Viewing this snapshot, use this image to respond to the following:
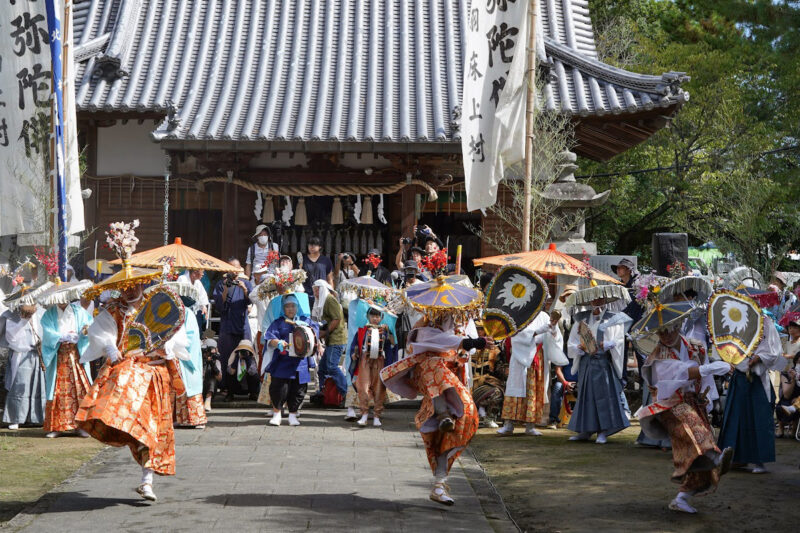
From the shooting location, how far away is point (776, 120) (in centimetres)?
2342

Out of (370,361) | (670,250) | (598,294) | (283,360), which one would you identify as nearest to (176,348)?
(283,360)

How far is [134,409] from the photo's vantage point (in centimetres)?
764

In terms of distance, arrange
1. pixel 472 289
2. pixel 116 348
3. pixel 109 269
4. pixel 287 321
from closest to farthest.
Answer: pixel 116 348
pixel 472 289
pixel 287 321
pixel 109 269

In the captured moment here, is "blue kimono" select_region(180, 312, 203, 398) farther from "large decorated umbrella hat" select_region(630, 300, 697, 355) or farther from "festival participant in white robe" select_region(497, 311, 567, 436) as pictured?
"large decorated umbrella hat" select_region(630, 300, 697, 355)

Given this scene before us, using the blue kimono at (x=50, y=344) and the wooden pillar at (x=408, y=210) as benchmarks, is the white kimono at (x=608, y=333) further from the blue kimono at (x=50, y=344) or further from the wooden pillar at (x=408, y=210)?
the wooden pillar at (x=408, y=210)

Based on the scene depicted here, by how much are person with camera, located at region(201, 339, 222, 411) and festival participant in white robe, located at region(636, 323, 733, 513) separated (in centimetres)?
663

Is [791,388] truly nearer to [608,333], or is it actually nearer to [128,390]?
[608,333]

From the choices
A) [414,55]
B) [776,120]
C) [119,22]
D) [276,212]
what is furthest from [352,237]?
[776,120]

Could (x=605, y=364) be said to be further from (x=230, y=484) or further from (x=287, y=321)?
(x=230, y=484)

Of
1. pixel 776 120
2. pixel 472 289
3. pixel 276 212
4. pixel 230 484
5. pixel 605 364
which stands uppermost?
pixel 776 120

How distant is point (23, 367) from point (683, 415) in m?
7.65

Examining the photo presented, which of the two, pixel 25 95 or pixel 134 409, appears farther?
pixel 25 95

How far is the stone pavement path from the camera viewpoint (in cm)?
710

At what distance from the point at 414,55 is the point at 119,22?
5.89 meters
